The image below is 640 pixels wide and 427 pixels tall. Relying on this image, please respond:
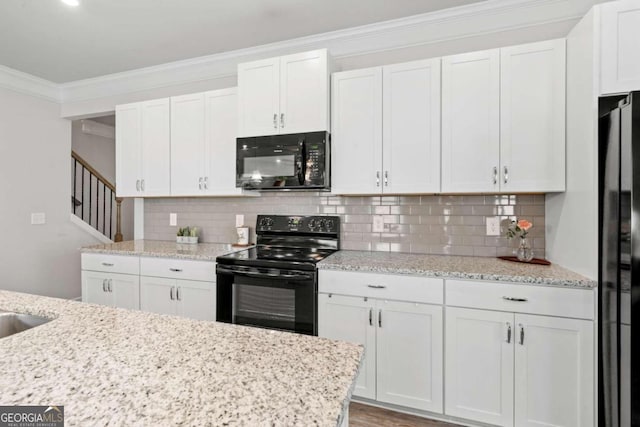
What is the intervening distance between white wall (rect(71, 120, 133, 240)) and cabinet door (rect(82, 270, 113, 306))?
119 inches

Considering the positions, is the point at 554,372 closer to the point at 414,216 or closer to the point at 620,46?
the point at 414,216

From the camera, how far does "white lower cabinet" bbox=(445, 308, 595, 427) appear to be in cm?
169

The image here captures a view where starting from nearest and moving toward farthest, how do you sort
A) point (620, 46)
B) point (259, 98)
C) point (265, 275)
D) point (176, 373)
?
point (176, 373)
point (620, 46)
point (265, 275)
point (259, 98)

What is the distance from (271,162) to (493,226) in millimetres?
1719

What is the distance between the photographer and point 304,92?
8.20 ft

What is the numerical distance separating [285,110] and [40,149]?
9.98 feet

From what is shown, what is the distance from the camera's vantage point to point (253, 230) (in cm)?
311

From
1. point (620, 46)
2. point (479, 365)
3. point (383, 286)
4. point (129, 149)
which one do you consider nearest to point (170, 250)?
point (129, 149)

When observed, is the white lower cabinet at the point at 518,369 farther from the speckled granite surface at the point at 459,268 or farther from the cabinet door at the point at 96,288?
the cabinet door at the point at 96,288

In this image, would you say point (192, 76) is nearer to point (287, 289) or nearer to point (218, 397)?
point (287, 289)

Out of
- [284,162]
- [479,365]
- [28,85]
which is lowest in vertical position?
[479,365]

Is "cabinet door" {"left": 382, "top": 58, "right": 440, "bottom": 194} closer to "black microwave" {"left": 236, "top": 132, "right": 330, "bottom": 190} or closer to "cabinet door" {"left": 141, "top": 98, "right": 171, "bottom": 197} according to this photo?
"black microwave" {"left": 236, "top": 132, "right": 330, "bottom": 190}

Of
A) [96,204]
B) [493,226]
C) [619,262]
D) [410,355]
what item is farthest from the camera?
[96,204]

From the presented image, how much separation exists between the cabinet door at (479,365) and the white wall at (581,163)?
54 centimetres
